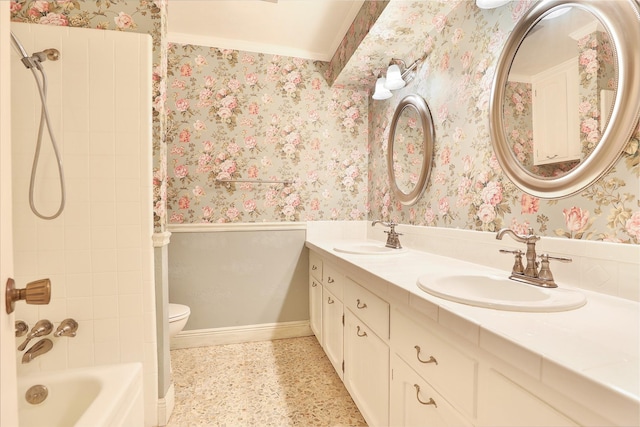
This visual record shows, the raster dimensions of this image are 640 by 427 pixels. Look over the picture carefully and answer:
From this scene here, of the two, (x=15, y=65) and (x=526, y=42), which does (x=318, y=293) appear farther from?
(x=15, y=65)

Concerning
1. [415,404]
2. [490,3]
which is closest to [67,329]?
[415,404]

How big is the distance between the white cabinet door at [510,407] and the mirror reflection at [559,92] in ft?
2.59

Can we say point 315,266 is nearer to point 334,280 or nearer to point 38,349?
point 334,280

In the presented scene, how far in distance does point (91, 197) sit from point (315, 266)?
58.0 inches

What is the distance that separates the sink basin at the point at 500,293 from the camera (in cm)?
76

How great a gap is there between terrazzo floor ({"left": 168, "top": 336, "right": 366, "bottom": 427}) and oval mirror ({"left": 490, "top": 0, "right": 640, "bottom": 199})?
4.80 feet

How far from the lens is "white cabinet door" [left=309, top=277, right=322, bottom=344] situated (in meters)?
2.21

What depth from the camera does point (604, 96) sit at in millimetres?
932

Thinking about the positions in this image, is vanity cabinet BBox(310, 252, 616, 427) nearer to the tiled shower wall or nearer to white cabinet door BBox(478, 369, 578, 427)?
white cabinet door BBox(478, 369, 578, 427)

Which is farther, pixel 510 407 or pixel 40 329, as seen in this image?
pixel 40 329

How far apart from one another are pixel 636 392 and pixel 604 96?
0.91 meters

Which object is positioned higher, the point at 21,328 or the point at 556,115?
the point at 556,115

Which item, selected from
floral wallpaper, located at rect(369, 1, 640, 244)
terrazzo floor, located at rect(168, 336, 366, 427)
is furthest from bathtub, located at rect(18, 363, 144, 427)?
floral wallpaper, located at rect(369, 1, 640, 244)

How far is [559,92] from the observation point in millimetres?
1076
